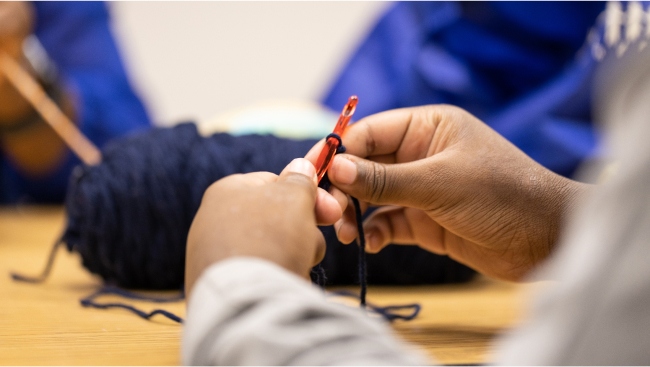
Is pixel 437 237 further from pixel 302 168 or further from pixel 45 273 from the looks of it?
pixel 45 273

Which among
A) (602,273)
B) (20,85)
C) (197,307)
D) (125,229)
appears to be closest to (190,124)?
(125,229)

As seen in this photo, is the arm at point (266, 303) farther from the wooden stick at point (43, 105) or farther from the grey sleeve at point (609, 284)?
the wooden stick at point (43, 105)

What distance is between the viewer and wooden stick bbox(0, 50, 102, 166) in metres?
1.01

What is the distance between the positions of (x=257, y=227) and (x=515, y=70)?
0.83m

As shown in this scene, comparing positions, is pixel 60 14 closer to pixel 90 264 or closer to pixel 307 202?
pixel 90 264

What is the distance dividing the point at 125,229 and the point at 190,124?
0.15 metres

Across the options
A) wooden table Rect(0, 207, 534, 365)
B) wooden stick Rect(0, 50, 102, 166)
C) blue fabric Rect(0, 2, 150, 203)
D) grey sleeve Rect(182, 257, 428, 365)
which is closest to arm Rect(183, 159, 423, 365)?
grey sleeve Rect(182, 257, 428, 365)

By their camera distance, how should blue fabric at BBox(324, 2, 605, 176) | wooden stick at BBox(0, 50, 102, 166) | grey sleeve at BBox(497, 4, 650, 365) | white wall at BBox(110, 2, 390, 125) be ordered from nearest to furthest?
grey sleeve at BBox(497, 4, 650, 365) → blue fabric at BBox(324, 2, 605, 176) → wooden stick at BBox(0, 50, 102, 166) → white wall at BBox(110, 2, 390, 125)

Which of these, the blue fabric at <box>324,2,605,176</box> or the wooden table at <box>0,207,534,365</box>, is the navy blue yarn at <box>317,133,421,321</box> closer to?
the wooden table at <box>0,207,534,365</box>

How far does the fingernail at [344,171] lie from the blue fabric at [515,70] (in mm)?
573

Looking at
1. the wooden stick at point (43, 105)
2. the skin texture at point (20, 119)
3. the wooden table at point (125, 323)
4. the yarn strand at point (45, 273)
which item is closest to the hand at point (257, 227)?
the wooden table at point (125, 323)

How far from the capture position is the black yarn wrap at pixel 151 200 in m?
0.53

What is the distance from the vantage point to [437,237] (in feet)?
1.60

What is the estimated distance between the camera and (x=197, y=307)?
0.73 ft
